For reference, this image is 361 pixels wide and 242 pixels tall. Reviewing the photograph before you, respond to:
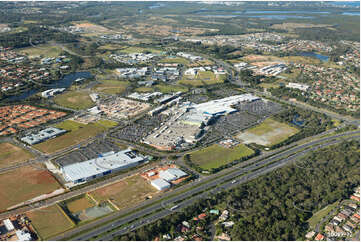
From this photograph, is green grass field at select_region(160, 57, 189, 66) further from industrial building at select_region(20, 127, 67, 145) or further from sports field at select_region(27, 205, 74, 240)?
sports field at select_region(27, 205, 74, 240)

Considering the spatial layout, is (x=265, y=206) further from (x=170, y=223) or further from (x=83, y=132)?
(x=83, y=132)

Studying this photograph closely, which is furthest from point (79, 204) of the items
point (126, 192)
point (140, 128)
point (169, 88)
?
point (169, 88)

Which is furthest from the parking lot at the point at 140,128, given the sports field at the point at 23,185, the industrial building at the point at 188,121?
the sports field at the point at 23,185

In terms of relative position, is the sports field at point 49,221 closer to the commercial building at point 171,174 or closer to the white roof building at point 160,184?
the white roof building at point 160,184

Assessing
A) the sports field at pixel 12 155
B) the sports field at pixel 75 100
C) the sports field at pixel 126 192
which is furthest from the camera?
the sports field at pixel 75 100

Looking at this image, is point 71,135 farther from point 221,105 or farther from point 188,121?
point 221,105
